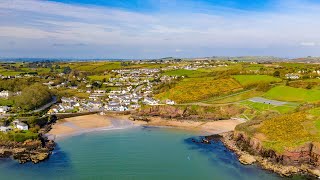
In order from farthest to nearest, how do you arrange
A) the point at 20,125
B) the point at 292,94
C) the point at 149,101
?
the point at 149,101 < the point at 292,94 < the point at 20,125

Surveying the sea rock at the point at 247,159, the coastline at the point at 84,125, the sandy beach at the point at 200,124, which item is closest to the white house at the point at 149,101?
the sandy beach at the point at 200,124

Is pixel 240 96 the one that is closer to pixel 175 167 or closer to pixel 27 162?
pixel 175 167

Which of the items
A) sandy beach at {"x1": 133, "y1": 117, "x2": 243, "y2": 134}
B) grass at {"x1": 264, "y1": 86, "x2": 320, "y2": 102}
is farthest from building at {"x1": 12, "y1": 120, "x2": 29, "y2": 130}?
grass at {"x1": 264, "y1": 86, "x2": 320, "y2": 102}

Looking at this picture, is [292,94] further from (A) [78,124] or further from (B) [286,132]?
(A) [78,124]

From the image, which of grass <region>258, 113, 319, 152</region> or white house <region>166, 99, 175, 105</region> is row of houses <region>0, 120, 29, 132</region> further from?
grass <region>258, 113, 319, 152</region>

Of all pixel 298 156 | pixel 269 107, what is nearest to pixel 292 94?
pixel 269 107

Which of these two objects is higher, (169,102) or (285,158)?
(169,102)
